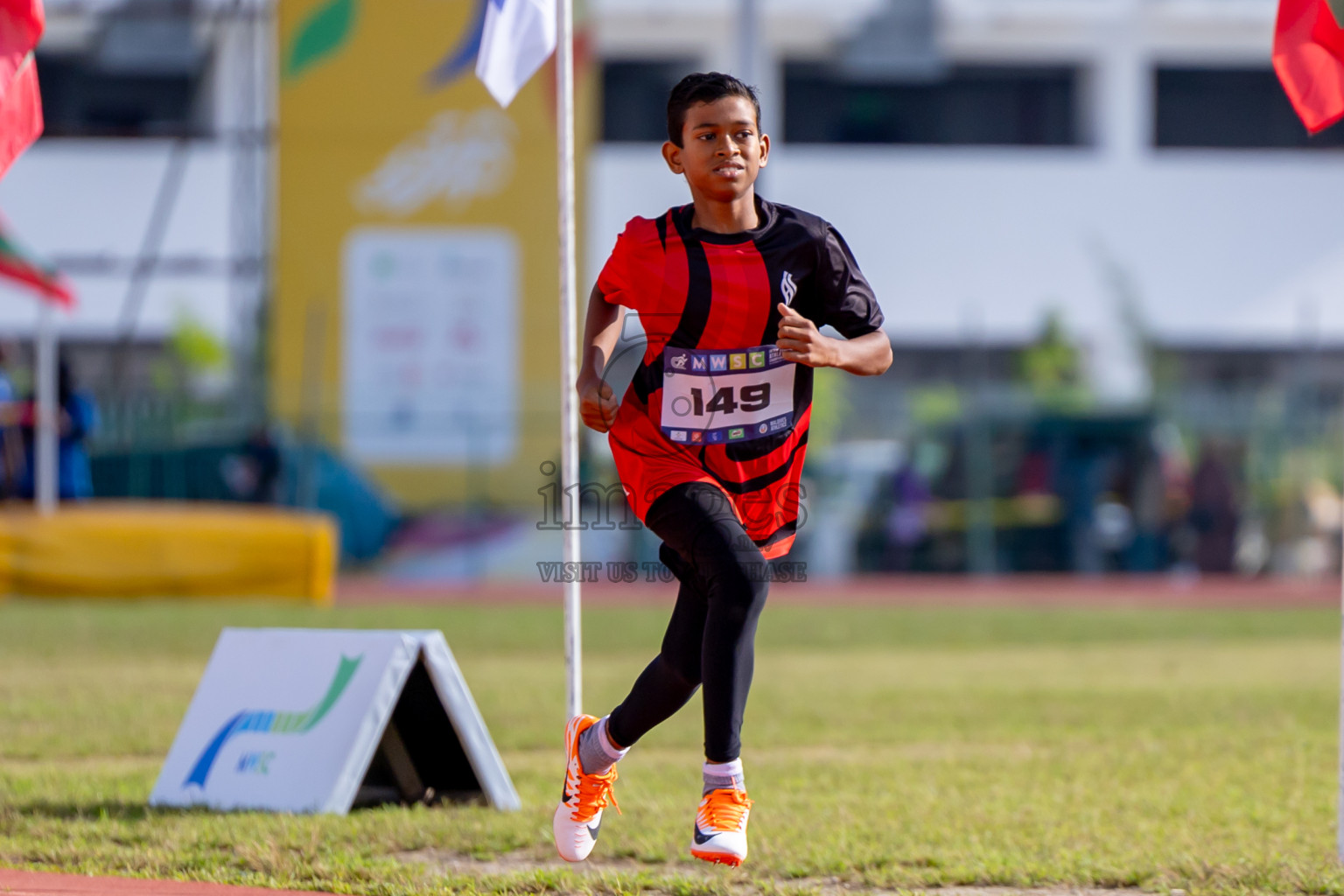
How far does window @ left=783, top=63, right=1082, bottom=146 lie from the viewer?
35.9m

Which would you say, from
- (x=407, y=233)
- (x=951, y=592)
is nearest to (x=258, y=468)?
(x=407, y=233)

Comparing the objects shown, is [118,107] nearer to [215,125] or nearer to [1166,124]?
[215,125]

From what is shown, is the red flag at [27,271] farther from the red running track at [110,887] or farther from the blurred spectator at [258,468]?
the red running track at [110,887]

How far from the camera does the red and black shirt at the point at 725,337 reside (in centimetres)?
415

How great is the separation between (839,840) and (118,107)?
3571cm

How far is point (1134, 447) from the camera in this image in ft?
67.1

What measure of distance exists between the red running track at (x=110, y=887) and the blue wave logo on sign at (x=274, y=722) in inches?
51.6

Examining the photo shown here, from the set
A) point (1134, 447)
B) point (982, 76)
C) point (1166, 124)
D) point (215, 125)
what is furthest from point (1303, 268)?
point (215, 125)

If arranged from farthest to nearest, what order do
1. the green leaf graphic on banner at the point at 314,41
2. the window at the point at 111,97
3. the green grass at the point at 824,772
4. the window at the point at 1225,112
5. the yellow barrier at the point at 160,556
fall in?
the window at the point at 1225,112 < the window at the point at 111,97 < the green leaf graphic on banner at the point at 314,41 < the yellow barrier at the point at 160,556 < the green grass at the point at 824,772

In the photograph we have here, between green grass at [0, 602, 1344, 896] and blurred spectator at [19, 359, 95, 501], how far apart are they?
276 cm

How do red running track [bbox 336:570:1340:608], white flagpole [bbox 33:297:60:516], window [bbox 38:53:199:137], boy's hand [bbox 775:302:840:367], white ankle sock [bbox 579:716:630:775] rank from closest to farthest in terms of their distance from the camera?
boy's hand [bbox 775:302:840:367]
white ankle sock [bbox 579:716:630:775]
white flagpole [bbox 33:297:60:516]
red running track [bbox 336:570:1340:608]
window [bbox 38:53:199:137]

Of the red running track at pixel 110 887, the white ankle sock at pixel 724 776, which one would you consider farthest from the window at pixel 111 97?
the white ankle sock at pixel 724 776

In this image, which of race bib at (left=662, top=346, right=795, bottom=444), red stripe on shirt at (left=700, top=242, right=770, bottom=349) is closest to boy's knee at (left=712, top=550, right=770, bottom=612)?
race bib at (left=662, top=346, right=795, bottom=444)

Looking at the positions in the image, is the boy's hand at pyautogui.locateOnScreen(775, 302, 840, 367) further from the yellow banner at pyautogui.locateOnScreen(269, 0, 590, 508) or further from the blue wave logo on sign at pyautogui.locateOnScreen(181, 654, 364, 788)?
the yellow banner at pyautogui.locateOnScreen(269, 0, 590, 508)
